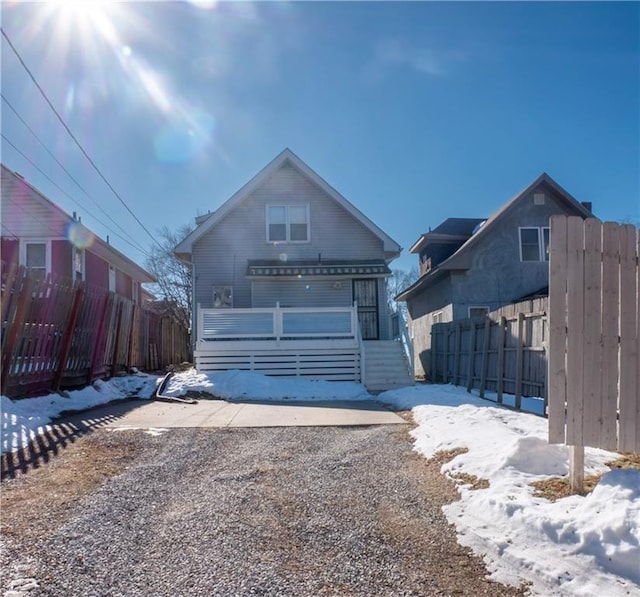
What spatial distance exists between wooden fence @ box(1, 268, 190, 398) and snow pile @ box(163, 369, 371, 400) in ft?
5.28

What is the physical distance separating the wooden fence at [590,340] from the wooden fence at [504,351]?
13.3 ft

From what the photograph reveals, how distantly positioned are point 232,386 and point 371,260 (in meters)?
7.10

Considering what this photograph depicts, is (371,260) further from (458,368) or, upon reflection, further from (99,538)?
(99,538)

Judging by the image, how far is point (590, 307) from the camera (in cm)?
336

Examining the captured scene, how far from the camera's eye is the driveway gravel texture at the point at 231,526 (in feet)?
7.92

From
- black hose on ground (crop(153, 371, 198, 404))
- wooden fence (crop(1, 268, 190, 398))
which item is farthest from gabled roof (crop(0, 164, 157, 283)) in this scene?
black hose on ground (crop(153, 371, 198, 404))

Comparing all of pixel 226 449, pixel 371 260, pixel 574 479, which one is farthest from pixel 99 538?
pixel 371 260

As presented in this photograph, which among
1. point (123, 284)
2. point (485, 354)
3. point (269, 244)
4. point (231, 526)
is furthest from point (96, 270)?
point (231, 526)

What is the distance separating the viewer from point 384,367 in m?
12.2

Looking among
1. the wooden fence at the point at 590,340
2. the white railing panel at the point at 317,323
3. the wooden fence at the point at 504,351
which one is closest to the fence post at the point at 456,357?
the wooden fence at the point at 504,351

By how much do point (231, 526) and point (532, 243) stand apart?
623 inches

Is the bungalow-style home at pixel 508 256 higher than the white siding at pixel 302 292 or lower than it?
higher

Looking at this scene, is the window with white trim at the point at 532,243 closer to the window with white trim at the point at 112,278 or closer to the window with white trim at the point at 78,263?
the window with white trim at the point at 78,263

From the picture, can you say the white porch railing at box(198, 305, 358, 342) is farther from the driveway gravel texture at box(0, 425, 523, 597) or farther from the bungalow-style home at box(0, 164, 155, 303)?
the driveway gravel texture at box(0, 425, 523, 597)
